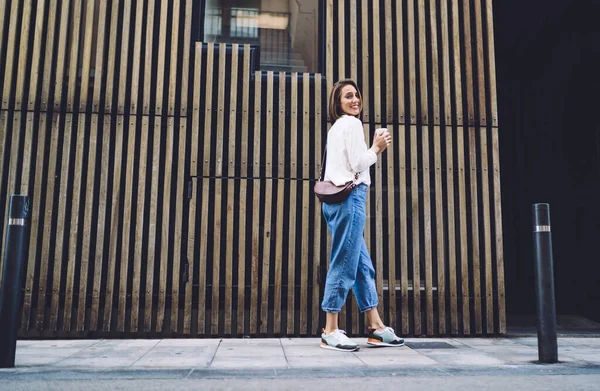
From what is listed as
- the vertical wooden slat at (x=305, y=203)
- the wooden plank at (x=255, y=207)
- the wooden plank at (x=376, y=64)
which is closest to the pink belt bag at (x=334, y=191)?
the vertical wooden slat at (x=305, y=203)

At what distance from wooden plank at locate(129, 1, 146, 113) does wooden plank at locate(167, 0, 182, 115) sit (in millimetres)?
130

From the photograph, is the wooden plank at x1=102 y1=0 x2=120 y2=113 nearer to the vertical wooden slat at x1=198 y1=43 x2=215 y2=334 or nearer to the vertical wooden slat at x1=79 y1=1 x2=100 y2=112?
the vertical wooden slat at x1=79 y1=1 x2=100 y2=112

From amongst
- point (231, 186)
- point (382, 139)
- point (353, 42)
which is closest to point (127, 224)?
point (231, 186)

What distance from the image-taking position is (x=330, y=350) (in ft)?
11.7

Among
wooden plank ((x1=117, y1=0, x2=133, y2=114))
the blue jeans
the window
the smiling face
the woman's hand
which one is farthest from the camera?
the window

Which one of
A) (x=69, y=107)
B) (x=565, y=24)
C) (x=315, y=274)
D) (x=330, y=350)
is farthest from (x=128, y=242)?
(x=565, y=24)

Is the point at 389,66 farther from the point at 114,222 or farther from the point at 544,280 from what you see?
the point at 114,222

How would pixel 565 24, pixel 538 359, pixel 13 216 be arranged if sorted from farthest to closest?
pixel 565 24, pixel 538 359, pixel 13 216

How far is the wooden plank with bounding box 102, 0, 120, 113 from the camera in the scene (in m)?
4.45

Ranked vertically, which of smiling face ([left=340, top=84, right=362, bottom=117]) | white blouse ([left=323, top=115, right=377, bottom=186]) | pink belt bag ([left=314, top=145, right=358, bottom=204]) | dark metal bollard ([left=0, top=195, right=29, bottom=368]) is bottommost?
dark metal bollard ([left=0, top=195, right=29, bottom=368])

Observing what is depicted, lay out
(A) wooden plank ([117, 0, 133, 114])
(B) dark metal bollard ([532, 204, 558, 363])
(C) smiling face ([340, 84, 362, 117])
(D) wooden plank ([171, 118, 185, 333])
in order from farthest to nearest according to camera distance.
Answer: (A) wooden plank ([117, 0, 133, 114]) < (D) wooden plank ([171, 118, 185, 333]) < (C) smiling face ([340, 84, 362, 117]) < (B) dark metal bollard ([532, 204, 558, 363])

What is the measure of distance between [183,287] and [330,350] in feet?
4.85

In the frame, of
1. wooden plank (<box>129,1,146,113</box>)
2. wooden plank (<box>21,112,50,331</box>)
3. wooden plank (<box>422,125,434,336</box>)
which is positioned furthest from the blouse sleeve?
wooden plank (<box>21,112,50,331</box>)

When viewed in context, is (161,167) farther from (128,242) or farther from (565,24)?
(565,24)
